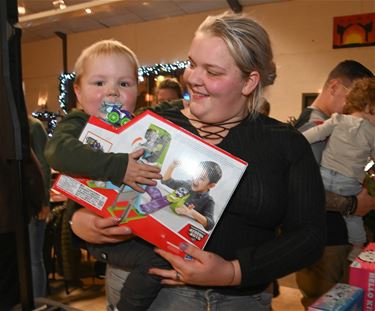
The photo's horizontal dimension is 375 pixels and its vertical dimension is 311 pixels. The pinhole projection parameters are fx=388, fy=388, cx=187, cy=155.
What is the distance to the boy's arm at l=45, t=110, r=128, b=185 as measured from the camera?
0.91 m

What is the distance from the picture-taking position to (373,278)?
1702mm

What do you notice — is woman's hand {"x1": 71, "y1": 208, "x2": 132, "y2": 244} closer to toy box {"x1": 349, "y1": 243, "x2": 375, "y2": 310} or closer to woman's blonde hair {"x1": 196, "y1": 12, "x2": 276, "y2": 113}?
woman's blonde hair {"x1": 196, "y1": 12, "x2": 276, "y2": 113}

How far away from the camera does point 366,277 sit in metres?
1.71

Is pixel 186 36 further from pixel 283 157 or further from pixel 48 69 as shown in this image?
pixel 283 157

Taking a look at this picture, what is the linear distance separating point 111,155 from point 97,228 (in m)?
0.20

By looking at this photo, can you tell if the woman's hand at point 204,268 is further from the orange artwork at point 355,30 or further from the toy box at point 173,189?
the orange artwork at point 355,30

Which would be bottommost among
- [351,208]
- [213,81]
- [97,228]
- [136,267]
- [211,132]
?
[351,208]

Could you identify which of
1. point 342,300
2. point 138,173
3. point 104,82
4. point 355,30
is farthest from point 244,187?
point 355,30

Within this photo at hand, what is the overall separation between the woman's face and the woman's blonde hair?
0.05ft

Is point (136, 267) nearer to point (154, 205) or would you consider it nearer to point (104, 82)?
point (154, 205)

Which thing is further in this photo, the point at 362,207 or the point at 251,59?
the point at 362,207

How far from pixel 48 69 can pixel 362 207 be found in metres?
8.88

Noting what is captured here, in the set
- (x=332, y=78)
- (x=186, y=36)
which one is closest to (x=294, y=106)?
(x=186, y=36)

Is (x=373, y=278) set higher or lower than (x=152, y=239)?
lower
